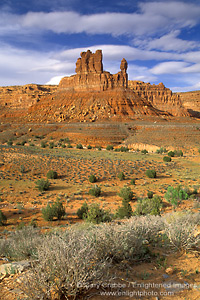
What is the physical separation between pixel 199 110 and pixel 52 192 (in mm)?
122716

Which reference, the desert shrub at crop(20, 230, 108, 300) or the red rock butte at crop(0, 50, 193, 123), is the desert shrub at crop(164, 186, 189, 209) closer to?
the desert shrub at crop(20, 230, 108, 300)

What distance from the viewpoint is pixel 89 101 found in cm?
7531

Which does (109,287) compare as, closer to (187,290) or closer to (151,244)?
(187,290)

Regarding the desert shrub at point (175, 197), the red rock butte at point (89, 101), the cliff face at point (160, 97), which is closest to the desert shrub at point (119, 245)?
the desert shrub at point (175, 197)

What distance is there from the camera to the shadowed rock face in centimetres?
7938

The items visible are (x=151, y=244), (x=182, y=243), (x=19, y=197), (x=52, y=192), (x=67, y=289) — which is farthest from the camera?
(x=52, y=192)

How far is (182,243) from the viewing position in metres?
4.88

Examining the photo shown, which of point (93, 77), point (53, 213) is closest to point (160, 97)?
point (93, 77)

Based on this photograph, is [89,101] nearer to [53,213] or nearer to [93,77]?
[93,77]

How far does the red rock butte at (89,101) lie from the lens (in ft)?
232

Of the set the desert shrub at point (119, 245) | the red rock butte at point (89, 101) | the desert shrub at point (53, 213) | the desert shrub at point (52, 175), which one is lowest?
the desert shrub at point (53, 213)

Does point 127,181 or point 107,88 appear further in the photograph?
point 107,88

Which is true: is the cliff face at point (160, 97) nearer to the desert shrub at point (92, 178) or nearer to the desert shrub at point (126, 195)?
the desert shrub at point (92, 178)

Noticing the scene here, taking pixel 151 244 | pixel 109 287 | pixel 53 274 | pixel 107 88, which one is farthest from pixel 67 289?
pixel 107 88
